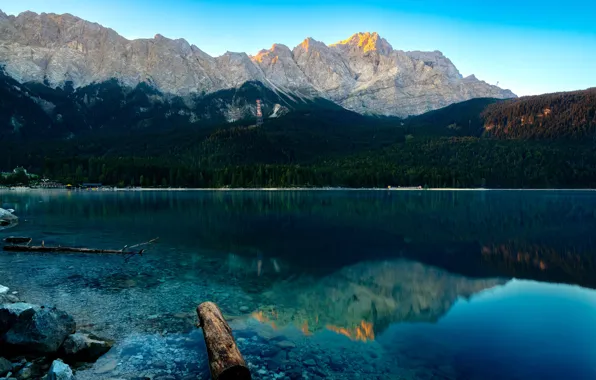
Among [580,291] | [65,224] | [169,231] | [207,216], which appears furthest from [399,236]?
[65,224]

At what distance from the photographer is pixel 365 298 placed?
30.2 m

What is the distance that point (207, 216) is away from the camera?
89.5 metres

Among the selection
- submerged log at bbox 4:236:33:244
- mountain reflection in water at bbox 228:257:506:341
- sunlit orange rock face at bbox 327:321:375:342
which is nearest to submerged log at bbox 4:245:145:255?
submerged log at bbox 4:236:33:244

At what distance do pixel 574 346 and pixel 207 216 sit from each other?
7664cm

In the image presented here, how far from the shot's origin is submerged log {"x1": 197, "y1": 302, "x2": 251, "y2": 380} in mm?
16469

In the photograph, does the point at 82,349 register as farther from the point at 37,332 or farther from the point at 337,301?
the point at 337,301

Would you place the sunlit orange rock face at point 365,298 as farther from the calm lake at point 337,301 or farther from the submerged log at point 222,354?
the submerged log at point 222,354

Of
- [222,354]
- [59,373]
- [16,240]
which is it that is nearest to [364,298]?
[222,354]

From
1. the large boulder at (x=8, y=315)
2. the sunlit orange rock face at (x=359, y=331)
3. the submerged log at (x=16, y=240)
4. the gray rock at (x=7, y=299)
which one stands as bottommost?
the sunlit orange rock face at (x=359, y=331)

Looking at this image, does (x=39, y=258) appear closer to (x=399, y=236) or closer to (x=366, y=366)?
(x=366, y=366)

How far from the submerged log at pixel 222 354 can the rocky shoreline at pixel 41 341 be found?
5.58 m

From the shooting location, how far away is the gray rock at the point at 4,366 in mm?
17000

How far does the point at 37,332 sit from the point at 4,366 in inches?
90.8

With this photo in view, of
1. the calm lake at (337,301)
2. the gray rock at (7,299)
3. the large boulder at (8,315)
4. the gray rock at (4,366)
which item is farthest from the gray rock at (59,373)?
the gray rock at (7,299)
